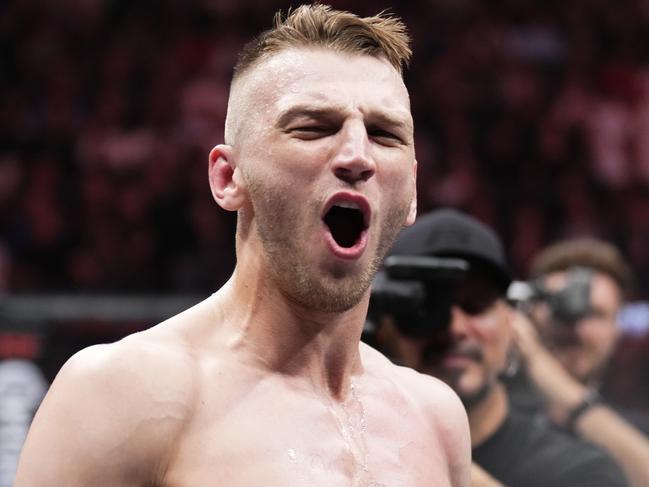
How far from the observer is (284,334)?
189 cm

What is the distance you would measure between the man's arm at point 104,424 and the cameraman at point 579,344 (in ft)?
7.52

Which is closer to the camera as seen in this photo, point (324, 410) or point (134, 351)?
point (134, 351)

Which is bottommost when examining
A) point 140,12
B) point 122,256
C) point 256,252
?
point 122,256

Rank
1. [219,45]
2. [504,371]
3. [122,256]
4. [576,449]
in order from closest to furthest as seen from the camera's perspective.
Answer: [576,449], [504,371], [122,256], [219,45]

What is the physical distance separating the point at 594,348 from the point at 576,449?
4.06ft

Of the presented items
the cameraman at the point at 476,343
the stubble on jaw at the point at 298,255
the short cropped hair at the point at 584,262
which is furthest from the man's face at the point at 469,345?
the short cropped hair at the point at 584,262

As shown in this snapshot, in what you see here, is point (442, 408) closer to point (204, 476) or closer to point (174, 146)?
point (204, 476)

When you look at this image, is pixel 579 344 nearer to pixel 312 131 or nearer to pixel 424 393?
pixel 424 393

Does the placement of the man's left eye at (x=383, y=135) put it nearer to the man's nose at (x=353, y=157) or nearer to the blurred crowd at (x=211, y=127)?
the man's nose at (x=353, y=157)

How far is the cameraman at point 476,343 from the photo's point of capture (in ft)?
9.07

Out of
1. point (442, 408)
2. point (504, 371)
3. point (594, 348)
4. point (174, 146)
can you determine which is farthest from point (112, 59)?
point (442, 408)

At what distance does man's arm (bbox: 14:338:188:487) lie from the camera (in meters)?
1.62

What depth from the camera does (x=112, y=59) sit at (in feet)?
27.7

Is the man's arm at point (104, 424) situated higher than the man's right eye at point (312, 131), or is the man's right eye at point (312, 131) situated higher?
the man's right eye at point (312, 131)
